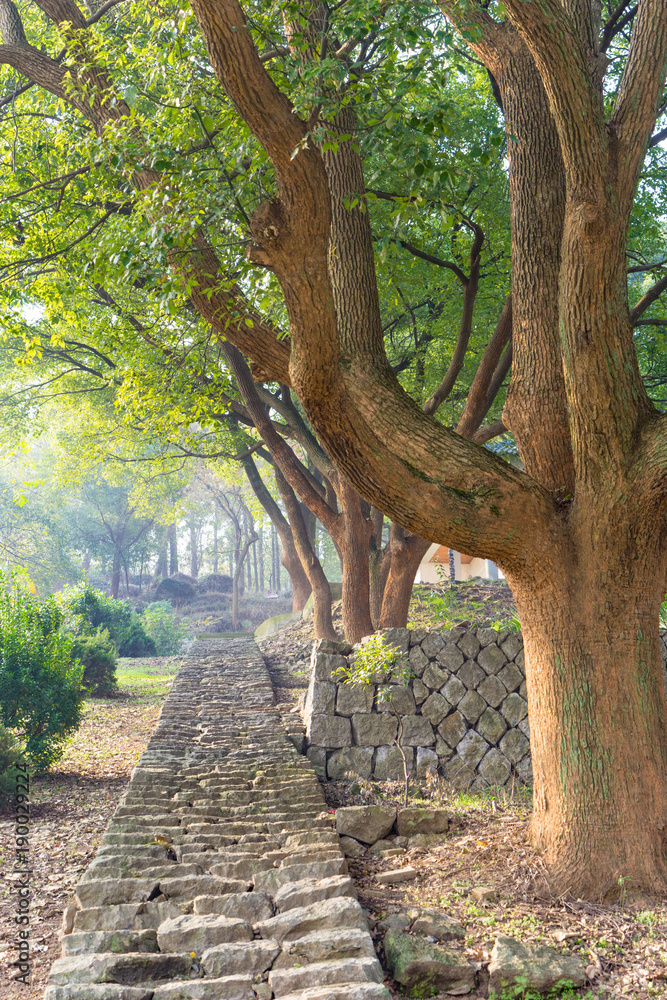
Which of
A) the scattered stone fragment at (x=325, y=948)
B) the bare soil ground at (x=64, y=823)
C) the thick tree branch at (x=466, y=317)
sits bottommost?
the bare soil ground at (x=64, y=823)

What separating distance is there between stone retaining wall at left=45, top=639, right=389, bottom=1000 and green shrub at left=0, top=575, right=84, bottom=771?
182 cm

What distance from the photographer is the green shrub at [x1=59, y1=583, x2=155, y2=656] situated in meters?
15.3

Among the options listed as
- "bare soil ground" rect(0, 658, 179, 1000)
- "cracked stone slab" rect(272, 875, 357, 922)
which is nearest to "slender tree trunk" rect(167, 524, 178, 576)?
"bare soil ground" rect(0, 658, 179, 1000)

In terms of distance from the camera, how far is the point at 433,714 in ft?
24.4

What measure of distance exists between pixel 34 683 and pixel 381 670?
12.4 ft

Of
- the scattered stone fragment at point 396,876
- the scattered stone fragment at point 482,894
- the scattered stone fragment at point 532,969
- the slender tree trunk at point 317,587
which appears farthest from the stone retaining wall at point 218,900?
the slender tree trunk at point 317,587

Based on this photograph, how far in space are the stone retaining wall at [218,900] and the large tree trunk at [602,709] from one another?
1.39 m

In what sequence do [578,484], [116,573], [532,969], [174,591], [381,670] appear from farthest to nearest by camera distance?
[174,591]
[116,573]
[381,670]
[578,484]
[532,969]

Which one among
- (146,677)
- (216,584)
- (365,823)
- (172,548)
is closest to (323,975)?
(365,823)

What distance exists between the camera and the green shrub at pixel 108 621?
50.3ft

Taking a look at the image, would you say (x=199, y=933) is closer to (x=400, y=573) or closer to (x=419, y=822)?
(x=419, y=822)

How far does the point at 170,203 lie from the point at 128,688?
38.2 feet

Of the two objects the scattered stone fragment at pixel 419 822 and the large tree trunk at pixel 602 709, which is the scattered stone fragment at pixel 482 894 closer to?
the large tree trunk at pixel 602 709

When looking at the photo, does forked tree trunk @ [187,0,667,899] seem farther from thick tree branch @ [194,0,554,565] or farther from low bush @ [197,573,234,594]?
low bush @ [197,573,234,594]
